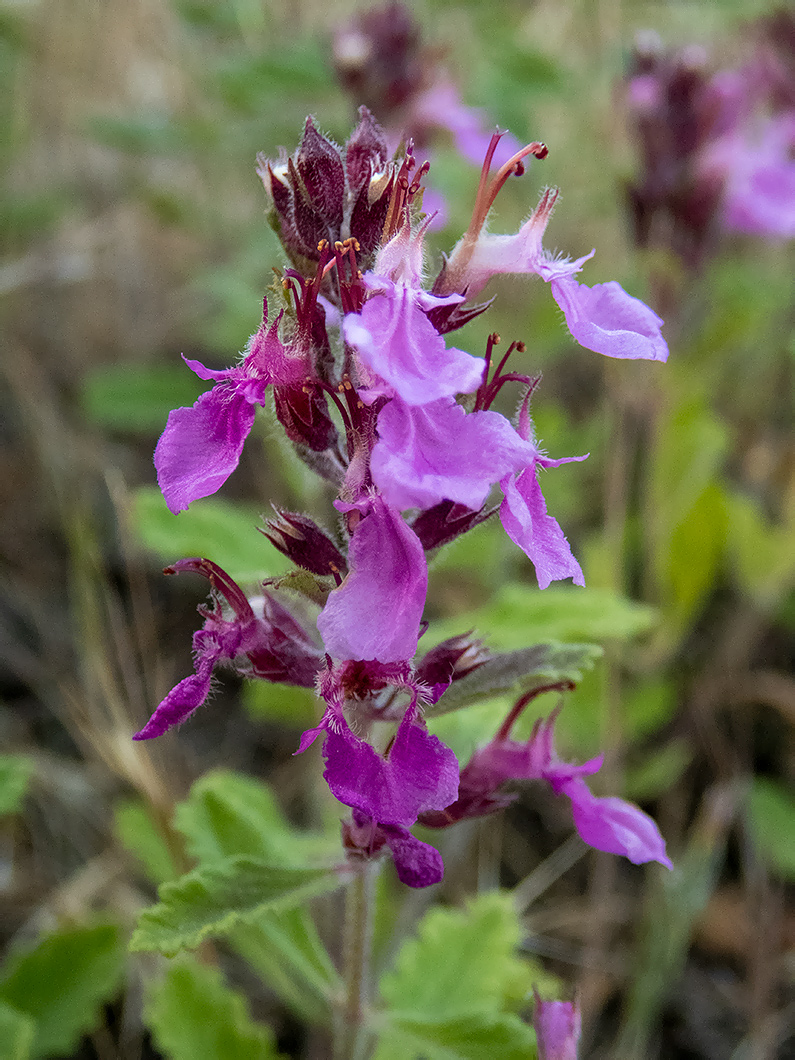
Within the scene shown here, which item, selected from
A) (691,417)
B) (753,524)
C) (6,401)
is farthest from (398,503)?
(6,401)

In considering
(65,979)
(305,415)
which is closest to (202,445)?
(305,415)

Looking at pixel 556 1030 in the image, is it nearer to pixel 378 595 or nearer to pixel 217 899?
pixel 217 899

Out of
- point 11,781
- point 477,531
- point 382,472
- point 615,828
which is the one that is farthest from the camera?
point 11,781

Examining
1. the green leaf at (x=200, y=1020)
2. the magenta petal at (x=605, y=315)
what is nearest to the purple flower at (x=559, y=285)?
the magenta petal at (x=605, y=315)

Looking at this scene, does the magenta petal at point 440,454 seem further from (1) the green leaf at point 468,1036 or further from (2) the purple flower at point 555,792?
(1) the green leaf at point 468,1036

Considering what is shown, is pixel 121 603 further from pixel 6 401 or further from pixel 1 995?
pixel 1 995
